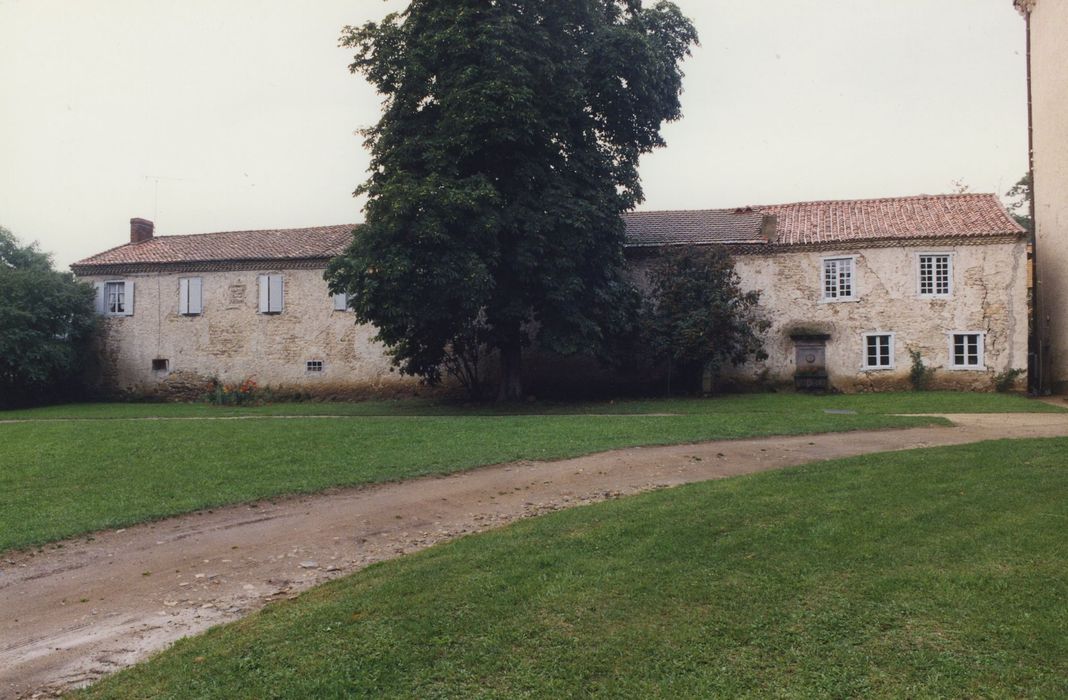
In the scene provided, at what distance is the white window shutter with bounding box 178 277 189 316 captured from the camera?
105ft

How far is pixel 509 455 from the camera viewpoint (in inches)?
493

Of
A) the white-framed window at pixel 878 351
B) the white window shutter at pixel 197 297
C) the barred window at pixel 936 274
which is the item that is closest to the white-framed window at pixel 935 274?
the barred window at pixel 936 274

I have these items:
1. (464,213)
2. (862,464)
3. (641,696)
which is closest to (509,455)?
(862,464)

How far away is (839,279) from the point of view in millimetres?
26906

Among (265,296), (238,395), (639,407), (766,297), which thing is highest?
(265,296)

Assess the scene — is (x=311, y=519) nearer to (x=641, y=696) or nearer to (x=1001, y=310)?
(x=641, y=696)

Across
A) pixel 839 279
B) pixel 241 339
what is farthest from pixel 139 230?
pixel 839 279

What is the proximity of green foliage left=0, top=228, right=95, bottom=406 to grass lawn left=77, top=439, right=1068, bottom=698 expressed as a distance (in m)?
29.7

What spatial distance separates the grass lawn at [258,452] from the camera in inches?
374

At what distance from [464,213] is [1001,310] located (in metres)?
19.0

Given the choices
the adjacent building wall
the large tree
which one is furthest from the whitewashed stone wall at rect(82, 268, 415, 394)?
the adjacent building wall

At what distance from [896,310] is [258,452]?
22.6m

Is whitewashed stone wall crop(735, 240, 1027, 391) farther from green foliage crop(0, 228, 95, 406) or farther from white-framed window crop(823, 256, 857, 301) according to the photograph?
green foliage crop(0, 228, 95, 406)

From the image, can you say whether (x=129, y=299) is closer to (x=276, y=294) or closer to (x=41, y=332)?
(x=41, y=332)
